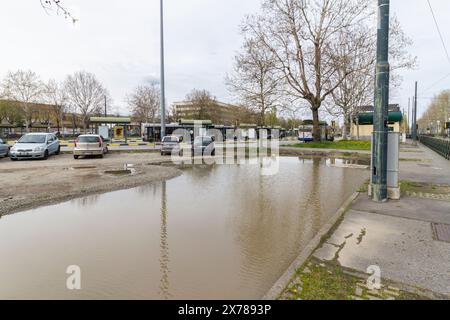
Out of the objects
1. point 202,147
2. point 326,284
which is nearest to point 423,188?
point 326,284

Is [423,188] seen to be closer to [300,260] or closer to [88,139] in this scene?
[300,260]

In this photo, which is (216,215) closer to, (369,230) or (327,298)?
(369,230)

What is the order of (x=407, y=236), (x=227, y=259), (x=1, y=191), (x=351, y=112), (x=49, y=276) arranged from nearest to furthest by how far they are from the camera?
1. (x=49, y=276)
2. (x=227, y=259)
3. (x=407, y=236)
4. (x=1, y=191)
5. (x=351, y=112)

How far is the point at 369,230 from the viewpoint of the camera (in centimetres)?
474

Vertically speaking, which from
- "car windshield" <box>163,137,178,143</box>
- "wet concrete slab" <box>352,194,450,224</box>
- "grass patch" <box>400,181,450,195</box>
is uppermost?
"car windshield" <box>163,137,178,143</box>

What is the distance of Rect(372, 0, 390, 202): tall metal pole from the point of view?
6551mm

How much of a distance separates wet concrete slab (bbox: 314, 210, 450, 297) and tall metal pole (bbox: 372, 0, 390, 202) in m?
1.64

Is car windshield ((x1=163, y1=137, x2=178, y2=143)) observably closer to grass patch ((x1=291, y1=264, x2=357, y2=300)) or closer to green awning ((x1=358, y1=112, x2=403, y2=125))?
grass patch ((x1=291, y1=264, x2=357, y2=300))

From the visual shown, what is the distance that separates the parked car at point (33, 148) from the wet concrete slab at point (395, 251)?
17570 mm

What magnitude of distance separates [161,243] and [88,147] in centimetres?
1520

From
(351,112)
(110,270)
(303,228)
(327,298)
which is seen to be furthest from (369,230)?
(351,112)

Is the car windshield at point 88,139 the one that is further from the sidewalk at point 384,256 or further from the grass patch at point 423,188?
the grass patch at point 423,188

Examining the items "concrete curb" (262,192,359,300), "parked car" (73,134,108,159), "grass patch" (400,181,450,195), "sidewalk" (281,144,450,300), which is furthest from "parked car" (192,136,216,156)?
"concrete curb" (262,192,359,300)
